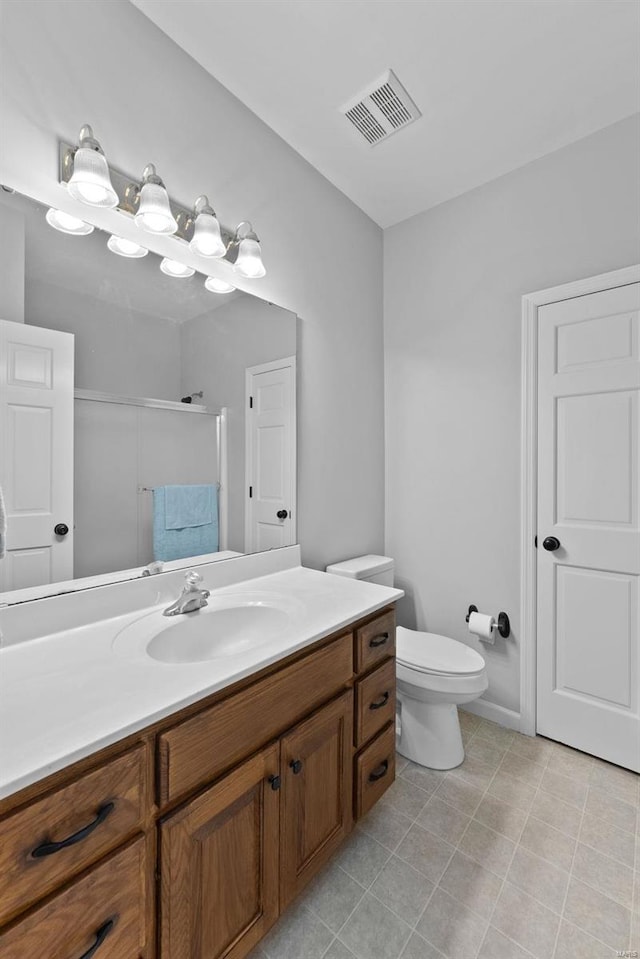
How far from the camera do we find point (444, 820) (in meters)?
1.52

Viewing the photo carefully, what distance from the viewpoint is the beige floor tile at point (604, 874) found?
1248 mm

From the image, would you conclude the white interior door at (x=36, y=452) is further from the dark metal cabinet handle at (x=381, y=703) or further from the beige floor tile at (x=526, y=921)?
the beige floor tile at (x=526, y=921)

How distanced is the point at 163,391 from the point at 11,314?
0.44 meters

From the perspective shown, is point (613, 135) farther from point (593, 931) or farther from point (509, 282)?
point (593, 931)

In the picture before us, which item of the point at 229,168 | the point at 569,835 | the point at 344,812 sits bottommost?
the point at 569,835

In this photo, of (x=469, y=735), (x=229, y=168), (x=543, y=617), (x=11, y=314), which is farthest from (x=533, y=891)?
(x=229, y=168)

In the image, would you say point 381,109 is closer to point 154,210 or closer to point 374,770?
point 154,210

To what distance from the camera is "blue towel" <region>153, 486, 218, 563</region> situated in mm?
1384

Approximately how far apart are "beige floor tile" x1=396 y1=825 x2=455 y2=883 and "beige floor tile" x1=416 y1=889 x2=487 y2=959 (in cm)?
8

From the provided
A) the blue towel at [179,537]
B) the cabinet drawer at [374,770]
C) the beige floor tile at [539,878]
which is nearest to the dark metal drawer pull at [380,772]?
the cabinet drawer at [374,770]

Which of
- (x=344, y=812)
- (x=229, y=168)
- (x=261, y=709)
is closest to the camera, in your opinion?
(x=261, y=709)

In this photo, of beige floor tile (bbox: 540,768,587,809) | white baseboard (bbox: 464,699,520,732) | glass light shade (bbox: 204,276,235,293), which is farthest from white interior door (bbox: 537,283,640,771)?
glass light shade (bbox: 204,276,235,293)

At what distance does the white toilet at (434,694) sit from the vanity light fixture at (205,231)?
68.9 inches

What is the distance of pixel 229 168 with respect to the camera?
1.62 meters
